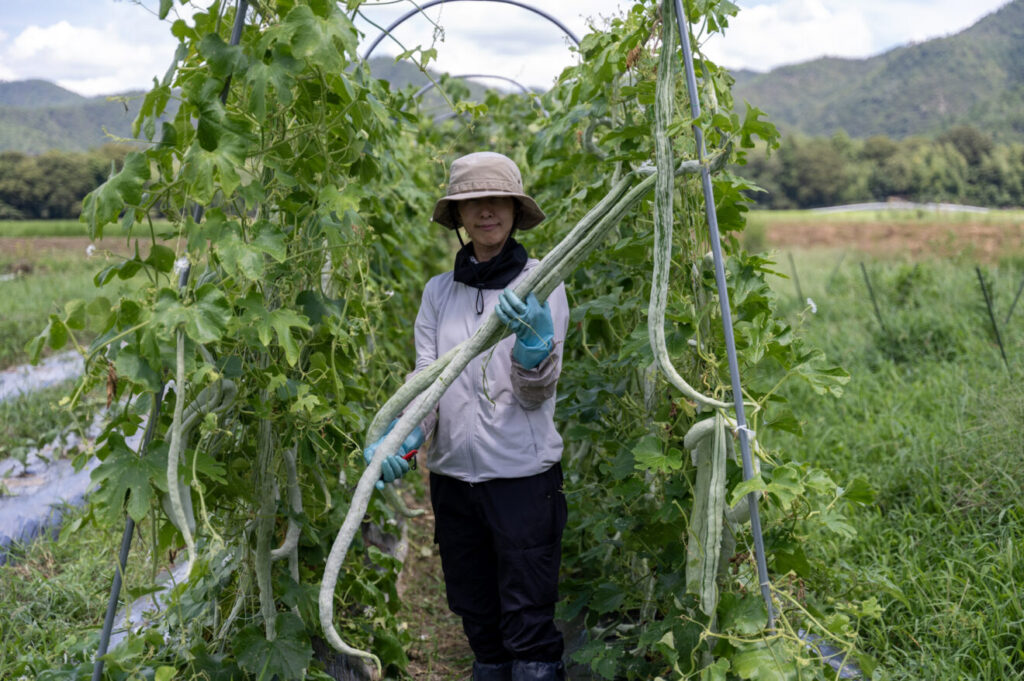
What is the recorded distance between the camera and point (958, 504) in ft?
9.89

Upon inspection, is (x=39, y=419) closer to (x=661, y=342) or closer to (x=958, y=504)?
(x=661, y=342)

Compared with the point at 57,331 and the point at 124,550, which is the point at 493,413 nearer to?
the point at 124,550

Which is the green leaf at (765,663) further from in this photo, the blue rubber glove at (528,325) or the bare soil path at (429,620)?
the bare soil path at (429,620)

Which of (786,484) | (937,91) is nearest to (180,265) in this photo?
(786,484)

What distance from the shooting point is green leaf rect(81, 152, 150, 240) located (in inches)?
57.6

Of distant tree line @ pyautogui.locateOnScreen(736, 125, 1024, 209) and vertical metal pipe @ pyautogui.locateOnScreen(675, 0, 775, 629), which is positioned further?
distant tree line @ pyautogui.locateOnScreen(736, 125, 1024, 209)

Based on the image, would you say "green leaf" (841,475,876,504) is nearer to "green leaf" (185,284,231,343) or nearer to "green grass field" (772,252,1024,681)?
"green grass field" (772,252,1024,681)

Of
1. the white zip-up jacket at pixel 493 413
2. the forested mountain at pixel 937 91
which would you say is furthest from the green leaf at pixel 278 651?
the forested mountain at pixel 937 91

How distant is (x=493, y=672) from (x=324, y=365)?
103 centimetres

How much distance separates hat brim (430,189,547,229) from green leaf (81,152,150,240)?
0.78 meters

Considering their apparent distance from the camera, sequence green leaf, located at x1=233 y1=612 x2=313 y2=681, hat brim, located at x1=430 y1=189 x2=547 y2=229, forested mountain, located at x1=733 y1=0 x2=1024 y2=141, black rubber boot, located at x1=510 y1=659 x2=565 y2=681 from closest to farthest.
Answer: green leaf, located at x1=233 y1=612 x2=313 y2=681 < hat brim, located at x1=430 y1=189 x2=547 y2=229 < black rubber boot, located at x1=510 y1=659 x2=565 y2=681 < forested mountain, located at x1=733 y1=0 x2=1024 y2=141

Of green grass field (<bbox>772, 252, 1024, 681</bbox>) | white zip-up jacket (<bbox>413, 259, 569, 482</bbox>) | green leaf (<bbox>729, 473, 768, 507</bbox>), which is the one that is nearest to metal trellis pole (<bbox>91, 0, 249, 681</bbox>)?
white zip-up jacket (<bbox>413, 259, 569, 482</bbox>)

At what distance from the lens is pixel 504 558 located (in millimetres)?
2146

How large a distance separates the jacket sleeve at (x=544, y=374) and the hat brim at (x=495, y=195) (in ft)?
0.71
